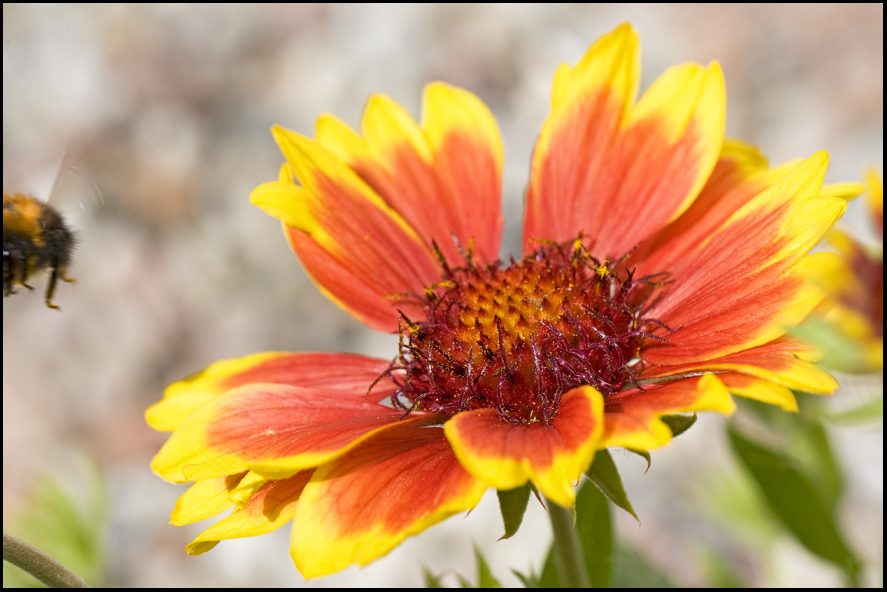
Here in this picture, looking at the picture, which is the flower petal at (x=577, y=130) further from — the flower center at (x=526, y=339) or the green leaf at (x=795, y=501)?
the green leaf at (x=795, y=501)

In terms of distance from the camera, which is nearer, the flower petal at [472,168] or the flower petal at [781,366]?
the flower petal at [781,366]

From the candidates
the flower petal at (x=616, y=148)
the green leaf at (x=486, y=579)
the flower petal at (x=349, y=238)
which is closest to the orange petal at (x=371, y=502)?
the green leaf at (x=486, y=579)

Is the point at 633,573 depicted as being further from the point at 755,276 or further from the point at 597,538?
the point at 755,276

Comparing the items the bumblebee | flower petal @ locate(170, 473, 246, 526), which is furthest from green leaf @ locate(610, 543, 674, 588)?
the bumblebee

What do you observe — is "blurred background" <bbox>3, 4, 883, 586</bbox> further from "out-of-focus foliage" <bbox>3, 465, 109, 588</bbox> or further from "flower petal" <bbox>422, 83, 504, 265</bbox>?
"flower petal" <bbox>422, 83, 504, 265</bbox>

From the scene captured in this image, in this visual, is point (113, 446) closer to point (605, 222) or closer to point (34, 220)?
point (34, 220)

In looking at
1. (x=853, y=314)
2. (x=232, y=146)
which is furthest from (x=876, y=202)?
(x=232, y=146)

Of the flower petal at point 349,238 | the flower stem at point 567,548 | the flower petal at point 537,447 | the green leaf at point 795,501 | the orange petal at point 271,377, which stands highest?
the flower petal at point 349,238

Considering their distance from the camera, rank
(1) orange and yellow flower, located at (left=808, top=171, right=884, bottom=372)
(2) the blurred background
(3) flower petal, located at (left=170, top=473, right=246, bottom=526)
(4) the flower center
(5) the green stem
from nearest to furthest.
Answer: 1. (1) orange and yellow flower, located at (left=808, top=171, right=884, bottom=372)
2. (5) the green stem
3. (3) flower petal, located at (left=170, top=473, right=246, bottom=526)
4. (4) the flower center
5. (2) the blurred background
